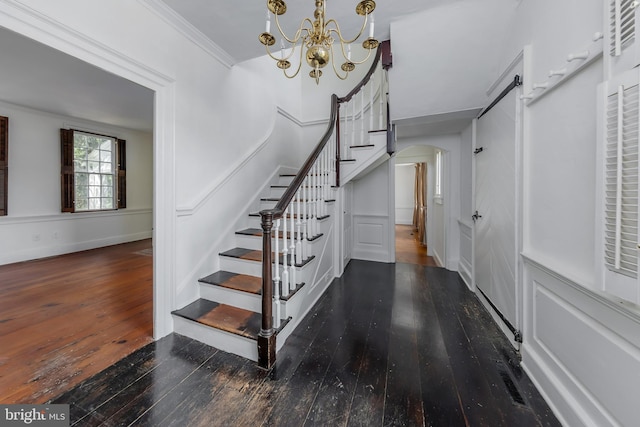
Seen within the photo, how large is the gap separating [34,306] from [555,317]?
14.1 feet

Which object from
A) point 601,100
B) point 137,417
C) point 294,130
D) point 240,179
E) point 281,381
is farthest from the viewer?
point 294,130

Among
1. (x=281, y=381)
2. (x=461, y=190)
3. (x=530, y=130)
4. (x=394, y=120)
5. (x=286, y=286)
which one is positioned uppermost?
(x=394, y=120)

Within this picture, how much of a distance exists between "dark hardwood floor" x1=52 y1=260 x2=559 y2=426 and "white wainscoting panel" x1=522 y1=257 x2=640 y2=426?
0.15 meters

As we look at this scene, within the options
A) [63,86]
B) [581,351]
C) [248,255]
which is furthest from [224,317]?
[63,86]

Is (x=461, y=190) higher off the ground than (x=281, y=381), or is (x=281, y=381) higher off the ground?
(x=461, y=190)

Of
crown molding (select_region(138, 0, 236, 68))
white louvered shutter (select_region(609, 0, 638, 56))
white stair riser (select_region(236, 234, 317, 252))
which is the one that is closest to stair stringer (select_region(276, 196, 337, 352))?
white stair riser (select_region(236, 234, 317, 252))

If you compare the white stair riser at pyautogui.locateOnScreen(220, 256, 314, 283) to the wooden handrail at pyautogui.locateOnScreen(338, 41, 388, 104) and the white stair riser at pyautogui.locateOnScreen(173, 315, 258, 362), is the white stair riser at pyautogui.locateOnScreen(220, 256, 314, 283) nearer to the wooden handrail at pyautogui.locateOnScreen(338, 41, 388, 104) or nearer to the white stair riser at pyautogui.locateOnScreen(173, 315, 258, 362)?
the white stair riser at pyautogui.locateOnScreen(173, 315, 258, 362)

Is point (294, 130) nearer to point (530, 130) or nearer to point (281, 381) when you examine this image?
point (530, 130)

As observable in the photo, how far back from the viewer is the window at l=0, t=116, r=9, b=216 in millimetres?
3547

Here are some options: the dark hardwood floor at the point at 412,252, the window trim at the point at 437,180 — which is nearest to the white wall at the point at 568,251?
the dark hardwood floor at the point at 412,252

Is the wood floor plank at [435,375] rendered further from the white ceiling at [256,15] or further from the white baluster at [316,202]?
the white ceiling at [256,15]

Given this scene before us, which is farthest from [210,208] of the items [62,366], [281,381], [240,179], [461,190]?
[461,190]

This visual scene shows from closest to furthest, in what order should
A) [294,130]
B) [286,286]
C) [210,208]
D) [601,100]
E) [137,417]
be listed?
[601,100]
[137,417]
[286,286]
[210,208]
[294,130]

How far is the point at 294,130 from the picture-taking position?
4.20m
